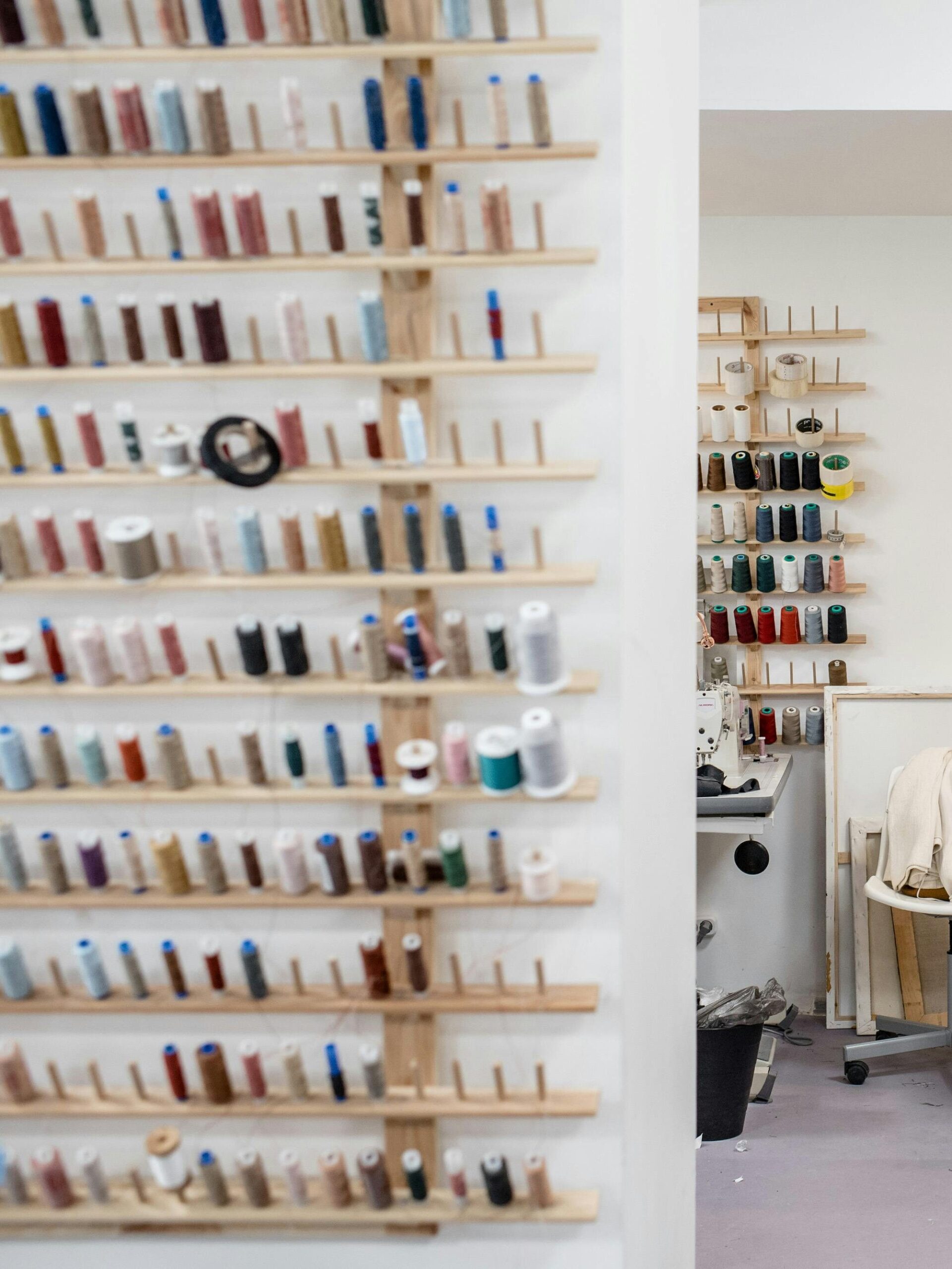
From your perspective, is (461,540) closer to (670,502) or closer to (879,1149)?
(670,502)

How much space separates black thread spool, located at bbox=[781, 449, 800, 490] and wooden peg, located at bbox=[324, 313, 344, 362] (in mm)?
3421

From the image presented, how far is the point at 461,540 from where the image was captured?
1.94 m

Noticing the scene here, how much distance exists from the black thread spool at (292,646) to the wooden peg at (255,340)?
429 millimetres

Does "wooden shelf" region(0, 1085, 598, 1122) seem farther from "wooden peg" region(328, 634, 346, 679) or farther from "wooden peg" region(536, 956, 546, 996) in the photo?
"wooden peg" region(328, 634, 346, 679)

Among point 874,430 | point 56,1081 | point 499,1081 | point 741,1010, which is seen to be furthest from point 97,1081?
point 874,430

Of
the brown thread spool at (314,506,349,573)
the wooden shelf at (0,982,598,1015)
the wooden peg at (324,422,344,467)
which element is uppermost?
the wooden peg at (324,422,344,467)

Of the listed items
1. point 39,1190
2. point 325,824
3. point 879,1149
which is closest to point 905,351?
point 879,1149

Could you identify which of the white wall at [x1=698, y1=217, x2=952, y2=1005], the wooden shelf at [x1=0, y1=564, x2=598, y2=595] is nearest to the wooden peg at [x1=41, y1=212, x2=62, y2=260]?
the wooden shelf at [x1=0, y1=564, x2=598, y2=595]

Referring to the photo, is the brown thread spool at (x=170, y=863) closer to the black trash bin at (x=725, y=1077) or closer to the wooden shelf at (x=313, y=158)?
the wooden shelf at (x=313, y=158)

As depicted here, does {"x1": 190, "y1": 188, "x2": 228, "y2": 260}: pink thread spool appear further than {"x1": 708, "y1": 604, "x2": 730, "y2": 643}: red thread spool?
No

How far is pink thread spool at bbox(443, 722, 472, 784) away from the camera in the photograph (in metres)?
1.94

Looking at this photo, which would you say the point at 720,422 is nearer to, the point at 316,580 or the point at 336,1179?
the point at 316,580

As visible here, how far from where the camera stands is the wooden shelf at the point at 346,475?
192 cm

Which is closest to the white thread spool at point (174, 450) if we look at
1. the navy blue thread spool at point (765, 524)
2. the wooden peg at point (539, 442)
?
the wooden peg at point (539, 442)
